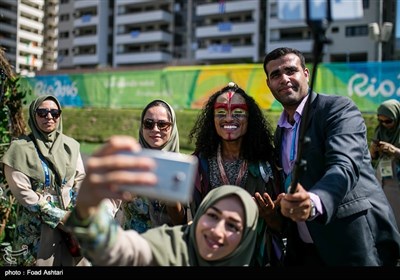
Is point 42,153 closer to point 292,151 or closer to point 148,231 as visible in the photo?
point 148,231

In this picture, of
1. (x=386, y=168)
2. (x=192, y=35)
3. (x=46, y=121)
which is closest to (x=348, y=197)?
(x=46, y=121)

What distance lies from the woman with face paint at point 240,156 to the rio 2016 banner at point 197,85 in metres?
6.81

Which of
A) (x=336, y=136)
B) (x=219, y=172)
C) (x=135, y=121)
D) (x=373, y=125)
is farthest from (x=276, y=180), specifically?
(x=135, y=121)

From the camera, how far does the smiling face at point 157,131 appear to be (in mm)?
2811

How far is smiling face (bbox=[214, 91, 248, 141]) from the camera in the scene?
7.98ft

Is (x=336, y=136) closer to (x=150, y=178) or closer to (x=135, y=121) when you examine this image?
(x=150, y=178)

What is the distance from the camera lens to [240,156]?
2.50 meters

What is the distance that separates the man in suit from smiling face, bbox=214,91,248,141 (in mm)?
277

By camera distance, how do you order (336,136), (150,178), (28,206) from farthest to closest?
(28,206) < (336,136) < (150,178)

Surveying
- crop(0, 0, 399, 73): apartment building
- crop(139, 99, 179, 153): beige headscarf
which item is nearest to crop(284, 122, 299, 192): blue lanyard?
crop(139, 99, 179, 153): beige headscarf

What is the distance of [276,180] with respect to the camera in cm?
243

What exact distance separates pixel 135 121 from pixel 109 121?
1090 mm

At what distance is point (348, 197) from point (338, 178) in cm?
29

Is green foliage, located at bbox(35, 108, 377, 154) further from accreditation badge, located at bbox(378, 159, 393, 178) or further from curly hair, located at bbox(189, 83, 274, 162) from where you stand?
curly hair, located at bbox(189, 83, 274, 162)
